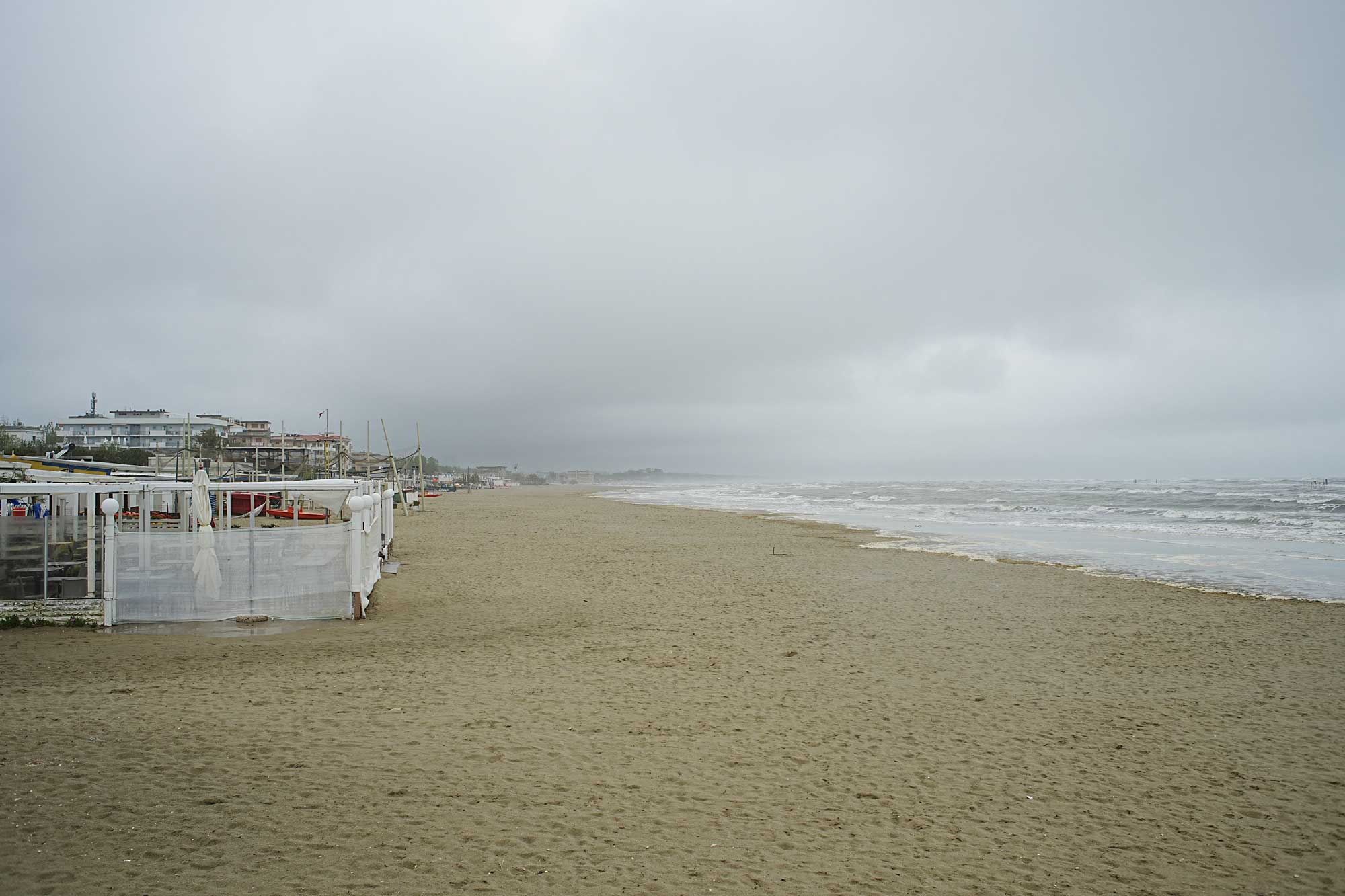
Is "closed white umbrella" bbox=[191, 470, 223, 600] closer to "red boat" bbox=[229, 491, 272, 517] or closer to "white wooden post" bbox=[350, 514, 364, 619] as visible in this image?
"white wooden post" bbox=[350, 514, 364, 619]

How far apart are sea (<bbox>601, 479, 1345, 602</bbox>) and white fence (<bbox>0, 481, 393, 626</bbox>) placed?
16.4 metres

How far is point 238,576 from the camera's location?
10.6m

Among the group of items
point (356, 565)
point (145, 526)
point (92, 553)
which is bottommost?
point (356, 565)

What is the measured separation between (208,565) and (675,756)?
26.0 feet

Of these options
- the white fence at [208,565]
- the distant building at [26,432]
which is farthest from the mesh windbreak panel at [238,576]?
the distant building at [26,432]

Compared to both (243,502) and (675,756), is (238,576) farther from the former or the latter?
(243,502)

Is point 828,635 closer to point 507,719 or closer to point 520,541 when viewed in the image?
point 507,719

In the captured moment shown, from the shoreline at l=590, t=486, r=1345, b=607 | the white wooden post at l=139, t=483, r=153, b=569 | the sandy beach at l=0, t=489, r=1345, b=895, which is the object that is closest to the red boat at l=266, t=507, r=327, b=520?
the white wooden post at l=139, t=483, r=153, b=569

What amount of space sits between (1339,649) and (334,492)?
49.2 feet

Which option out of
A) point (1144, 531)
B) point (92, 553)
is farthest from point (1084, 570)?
point (92, 553)

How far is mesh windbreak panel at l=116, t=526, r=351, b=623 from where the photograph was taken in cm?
1029

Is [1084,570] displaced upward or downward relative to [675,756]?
downward

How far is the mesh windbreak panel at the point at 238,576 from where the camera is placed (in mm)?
10289

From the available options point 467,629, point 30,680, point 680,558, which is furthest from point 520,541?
point 30,680
